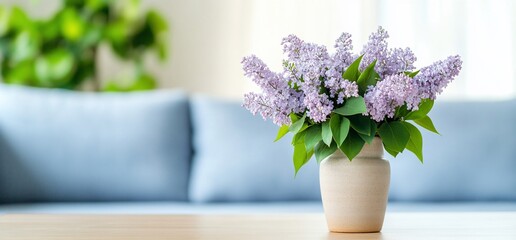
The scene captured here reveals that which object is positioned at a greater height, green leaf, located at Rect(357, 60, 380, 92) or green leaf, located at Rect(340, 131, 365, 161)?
green leaf, located at Rect(357, 60, 380, 92)

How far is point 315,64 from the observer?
1050 mm

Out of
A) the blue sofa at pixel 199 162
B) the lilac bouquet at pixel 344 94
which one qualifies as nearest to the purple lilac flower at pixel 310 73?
the lilac bouquet at pixel 344 94

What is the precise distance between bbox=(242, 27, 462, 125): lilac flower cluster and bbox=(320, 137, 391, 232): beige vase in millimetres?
73

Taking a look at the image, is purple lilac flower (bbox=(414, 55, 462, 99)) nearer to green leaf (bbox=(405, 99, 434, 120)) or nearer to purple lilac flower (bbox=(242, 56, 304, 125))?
green leaf (bbox=(405, 99, 434, 120))

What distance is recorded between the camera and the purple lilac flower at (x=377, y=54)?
108 cm

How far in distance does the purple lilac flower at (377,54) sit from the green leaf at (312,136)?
11 cm

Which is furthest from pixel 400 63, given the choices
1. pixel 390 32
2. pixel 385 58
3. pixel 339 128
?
pixel 390 32

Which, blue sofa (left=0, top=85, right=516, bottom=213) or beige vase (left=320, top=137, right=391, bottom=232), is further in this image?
blue sofa (left=0, top=85, right=516, bottom=213)

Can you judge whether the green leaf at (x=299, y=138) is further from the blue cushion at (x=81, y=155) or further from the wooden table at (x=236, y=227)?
the blue cushion at (x=81, y=155)

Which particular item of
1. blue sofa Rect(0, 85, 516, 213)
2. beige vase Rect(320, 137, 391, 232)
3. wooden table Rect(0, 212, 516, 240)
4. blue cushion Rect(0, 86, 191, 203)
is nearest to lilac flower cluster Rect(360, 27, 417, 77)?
beige vase Rect(320, 137, 391, 232)

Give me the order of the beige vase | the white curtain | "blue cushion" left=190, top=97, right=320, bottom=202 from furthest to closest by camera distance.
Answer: the white curtain
"blue cushion" left=190, top=97, right=320, bottom=202
the beige vase

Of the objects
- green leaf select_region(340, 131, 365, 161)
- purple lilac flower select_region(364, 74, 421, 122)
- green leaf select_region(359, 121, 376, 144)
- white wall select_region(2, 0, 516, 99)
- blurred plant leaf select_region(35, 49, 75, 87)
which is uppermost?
white wall select_region(2, 0, 516, 99)

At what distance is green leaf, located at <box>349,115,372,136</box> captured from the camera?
1.04m

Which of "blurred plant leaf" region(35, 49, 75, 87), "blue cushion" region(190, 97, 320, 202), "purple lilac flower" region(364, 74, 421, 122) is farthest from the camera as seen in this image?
"blurred plant leaf" region(35, 49, 75, 87)
